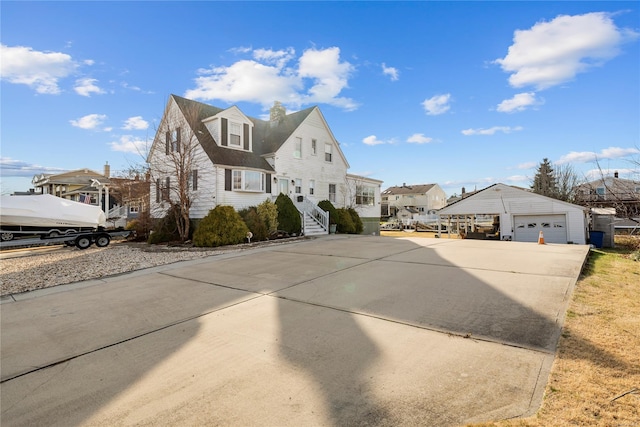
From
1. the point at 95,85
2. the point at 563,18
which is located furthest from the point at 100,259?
the point at 563,18

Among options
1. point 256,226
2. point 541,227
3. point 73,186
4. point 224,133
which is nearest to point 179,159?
point 224,133

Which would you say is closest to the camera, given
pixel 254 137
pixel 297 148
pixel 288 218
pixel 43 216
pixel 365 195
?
pixel 43 216

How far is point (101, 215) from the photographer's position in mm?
16672

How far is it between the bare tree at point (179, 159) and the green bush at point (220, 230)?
2.07 metres

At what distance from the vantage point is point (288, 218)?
17500mm

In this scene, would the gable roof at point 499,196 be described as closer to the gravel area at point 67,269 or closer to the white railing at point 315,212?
the white railing at point 315,212

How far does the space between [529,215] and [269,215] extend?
1909 cm

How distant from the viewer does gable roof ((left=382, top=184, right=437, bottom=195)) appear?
66625 millimetres

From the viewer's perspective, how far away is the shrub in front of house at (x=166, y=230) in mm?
16234

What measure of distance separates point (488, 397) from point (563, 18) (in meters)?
12.7

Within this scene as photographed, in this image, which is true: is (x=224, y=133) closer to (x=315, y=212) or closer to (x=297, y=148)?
(x=297, y=148)

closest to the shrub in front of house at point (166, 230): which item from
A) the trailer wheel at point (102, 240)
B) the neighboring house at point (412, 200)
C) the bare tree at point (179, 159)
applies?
the bare tree at point (179, 159)

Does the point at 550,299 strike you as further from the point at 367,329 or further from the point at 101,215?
the point at 101,215

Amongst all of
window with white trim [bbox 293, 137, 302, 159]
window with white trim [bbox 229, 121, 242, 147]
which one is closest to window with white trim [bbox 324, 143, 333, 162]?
window with white trim [bbox 293, 137, 302, 159]
